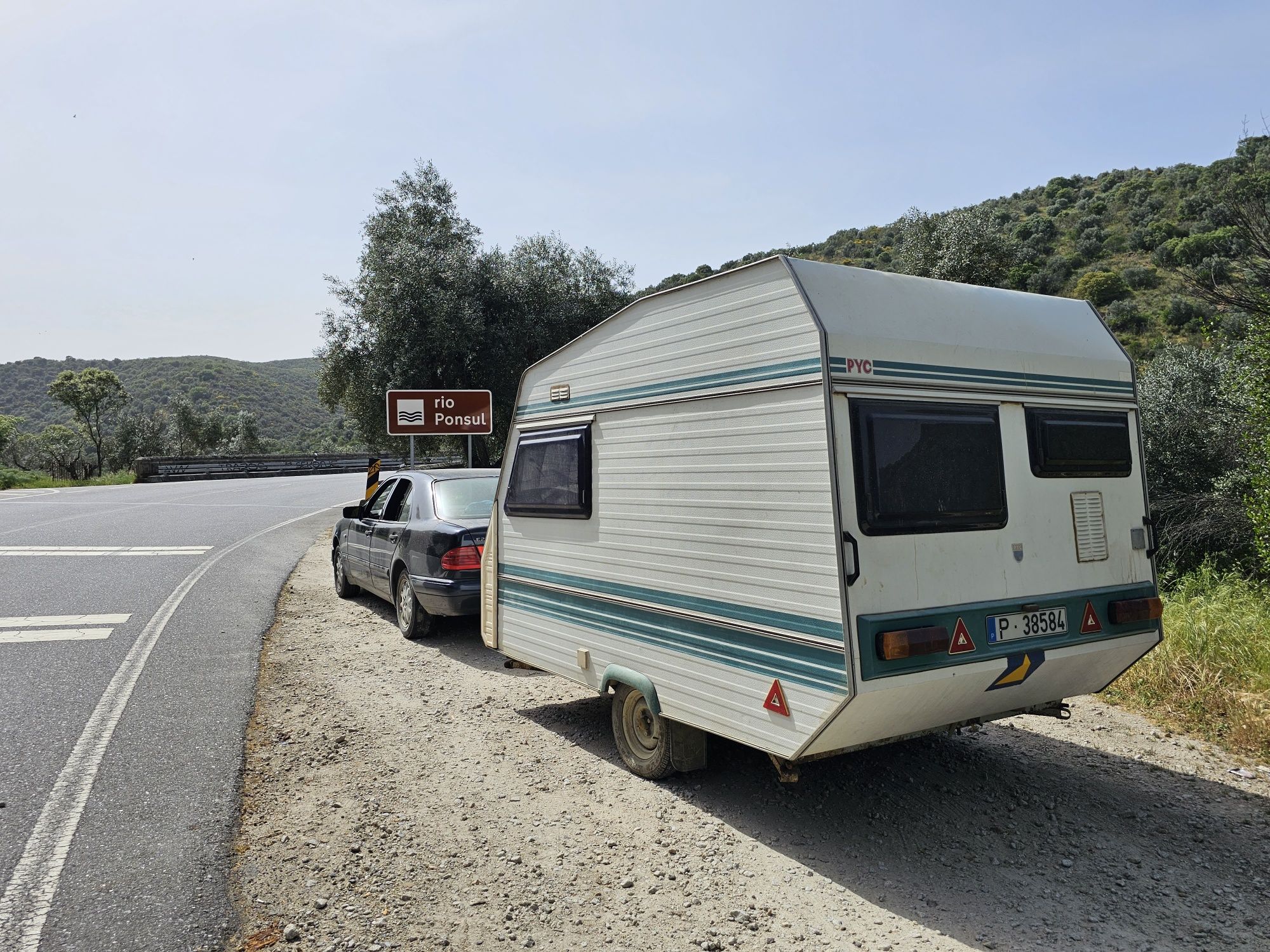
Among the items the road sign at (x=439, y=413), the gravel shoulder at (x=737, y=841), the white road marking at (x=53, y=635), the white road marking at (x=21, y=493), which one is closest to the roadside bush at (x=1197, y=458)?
the gravel shoulder at (x=737, y=841)

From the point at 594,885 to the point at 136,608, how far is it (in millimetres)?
7718

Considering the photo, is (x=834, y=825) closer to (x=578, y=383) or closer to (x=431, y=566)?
(x=578, y=383)

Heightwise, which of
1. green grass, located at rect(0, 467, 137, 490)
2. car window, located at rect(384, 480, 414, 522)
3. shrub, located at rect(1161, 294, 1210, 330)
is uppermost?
shrub, located at rect(1161, 294, 1210, 330)

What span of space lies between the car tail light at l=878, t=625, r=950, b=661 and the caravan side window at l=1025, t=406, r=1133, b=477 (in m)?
1.10

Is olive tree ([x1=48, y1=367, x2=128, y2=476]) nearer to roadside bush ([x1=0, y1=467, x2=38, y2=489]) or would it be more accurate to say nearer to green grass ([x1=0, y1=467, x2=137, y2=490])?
green grass ([x1=0, y1=467, x2=137, y2=490])

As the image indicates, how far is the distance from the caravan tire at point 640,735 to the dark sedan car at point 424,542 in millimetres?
2536

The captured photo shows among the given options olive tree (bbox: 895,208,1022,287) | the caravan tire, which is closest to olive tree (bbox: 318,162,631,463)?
olive tree (bbox: 895,208,1022,287)

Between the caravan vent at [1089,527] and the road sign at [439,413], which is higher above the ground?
the road sign at [439,413]

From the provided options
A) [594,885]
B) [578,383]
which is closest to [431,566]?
[578,383]

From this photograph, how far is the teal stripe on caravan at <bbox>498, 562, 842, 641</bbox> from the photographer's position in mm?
3643

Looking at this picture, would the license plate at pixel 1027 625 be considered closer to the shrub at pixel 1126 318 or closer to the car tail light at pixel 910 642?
the car tail light at pixel 910 642

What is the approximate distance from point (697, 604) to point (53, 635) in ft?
22.6

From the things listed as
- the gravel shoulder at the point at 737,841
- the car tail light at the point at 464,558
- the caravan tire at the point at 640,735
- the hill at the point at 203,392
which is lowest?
the gravel shoulder at the point at 737,841

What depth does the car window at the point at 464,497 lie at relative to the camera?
8.31 metres
